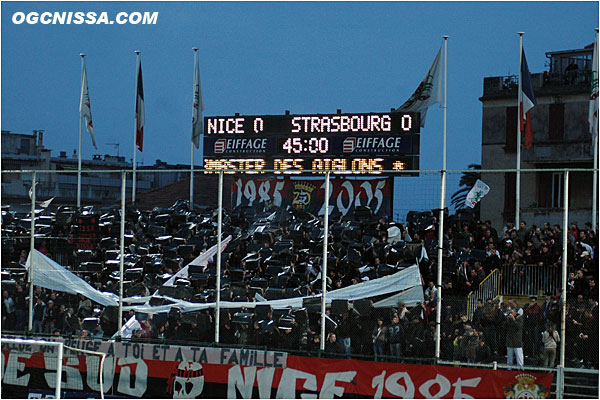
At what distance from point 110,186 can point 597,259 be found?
62588 millimetres

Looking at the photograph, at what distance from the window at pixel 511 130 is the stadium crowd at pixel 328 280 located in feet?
66.6

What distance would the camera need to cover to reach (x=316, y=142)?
91.0 feet

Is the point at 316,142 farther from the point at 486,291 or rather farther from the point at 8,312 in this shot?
the point at 486,291

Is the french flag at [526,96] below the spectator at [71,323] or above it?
above

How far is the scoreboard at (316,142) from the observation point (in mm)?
26484

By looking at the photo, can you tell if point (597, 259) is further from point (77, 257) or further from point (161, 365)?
point (77, 257)

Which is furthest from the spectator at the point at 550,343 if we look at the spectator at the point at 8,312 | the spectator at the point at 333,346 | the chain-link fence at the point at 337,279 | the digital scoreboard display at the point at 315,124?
the digital scoreboard display at the point at 315,124

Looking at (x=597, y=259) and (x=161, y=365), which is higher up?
(x=597, y=259)

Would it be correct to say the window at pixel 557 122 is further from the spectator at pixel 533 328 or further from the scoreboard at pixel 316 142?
the spectator at pixel 533 328

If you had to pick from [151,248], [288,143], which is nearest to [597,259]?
[151,248]

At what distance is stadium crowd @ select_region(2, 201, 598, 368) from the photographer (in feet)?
46.5

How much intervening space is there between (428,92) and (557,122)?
47.2 ft

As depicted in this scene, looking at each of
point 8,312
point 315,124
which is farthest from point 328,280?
point 315,124

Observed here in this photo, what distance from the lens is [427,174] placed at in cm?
1553
